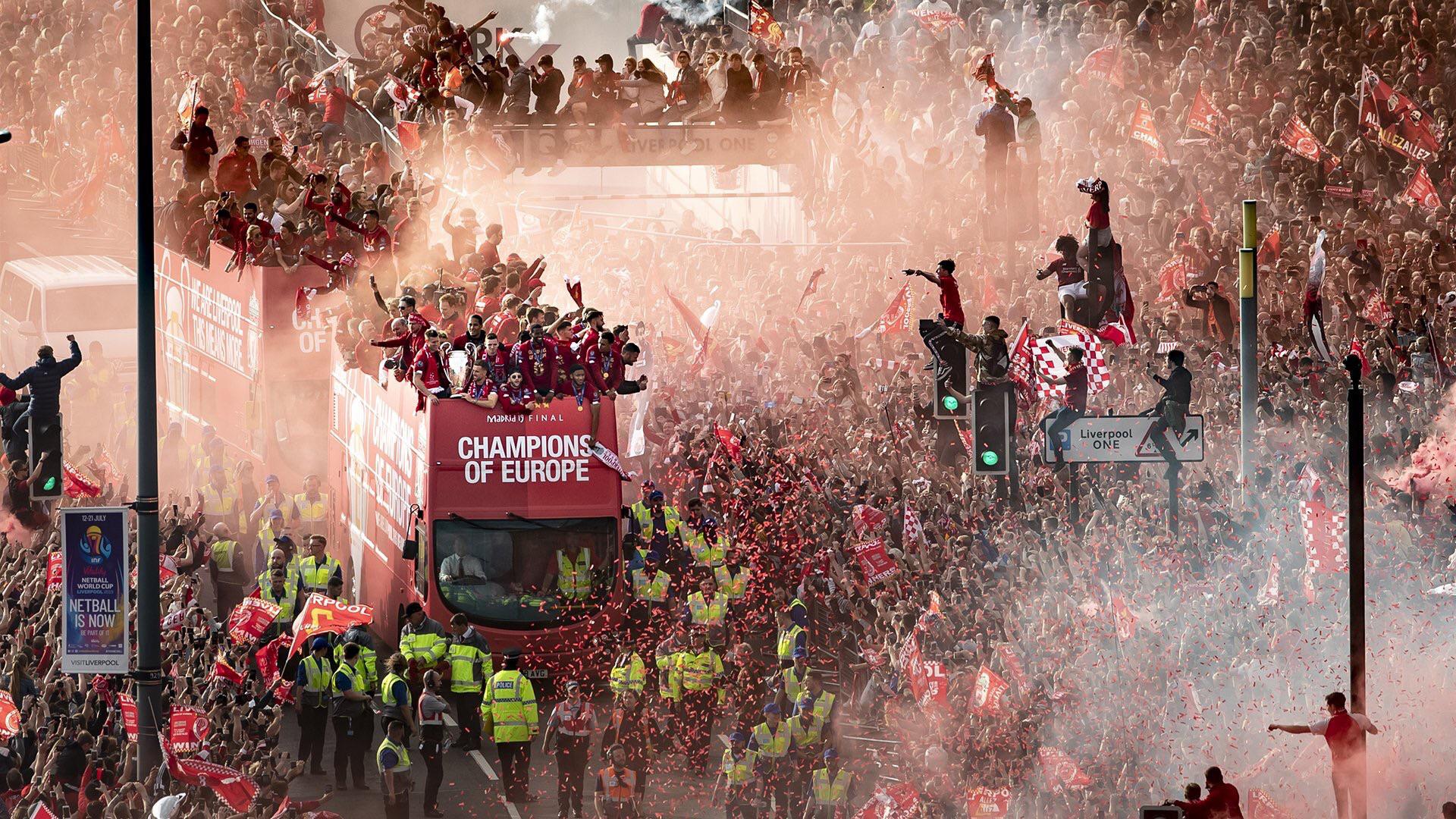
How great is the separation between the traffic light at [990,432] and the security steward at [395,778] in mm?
5083

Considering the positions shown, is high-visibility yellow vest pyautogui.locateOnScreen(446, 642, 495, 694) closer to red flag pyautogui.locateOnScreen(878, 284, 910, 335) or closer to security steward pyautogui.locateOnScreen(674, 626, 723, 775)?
security steward pyautogui.locateOnScreen(674, 626, 723, 775)

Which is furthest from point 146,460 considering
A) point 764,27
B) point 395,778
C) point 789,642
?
point 764,27

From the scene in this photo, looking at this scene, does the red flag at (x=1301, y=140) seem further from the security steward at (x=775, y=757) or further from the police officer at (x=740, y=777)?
the police officer at (x=740, y=777)

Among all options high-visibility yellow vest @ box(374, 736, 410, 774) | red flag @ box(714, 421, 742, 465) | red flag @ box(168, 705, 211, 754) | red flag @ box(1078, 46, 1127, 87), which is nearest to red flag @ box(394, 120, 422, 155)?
red flag @ box(714, 421, 742, 465)

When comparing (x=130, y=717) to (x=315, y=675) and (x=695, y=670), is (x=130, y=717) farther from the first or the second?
(x=695, y=670)

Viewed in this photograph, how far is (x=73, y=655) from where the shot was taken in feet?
46.2

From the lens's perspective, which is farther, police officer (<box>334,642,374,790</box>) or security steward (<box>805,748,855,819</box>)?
police officer (<box>334,642,374,790</box>)

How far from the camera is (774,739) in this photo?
631 inches

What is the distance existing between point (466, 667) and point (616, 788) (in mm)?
2333

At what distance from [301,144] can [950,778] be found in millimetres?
18331

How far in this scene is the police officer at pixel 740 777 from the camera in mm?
16078

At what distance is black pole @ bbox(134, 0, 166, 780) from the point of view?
46.8 ft

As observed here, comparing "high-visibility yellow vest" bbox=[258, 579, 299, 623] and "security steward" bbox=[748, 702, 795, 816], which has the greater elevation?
"high-visibility yellow vest" bbox=[258, 579, 299, 623]

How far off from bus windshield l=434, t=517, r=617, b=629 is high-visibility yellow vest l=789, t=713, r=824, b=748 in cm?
357
